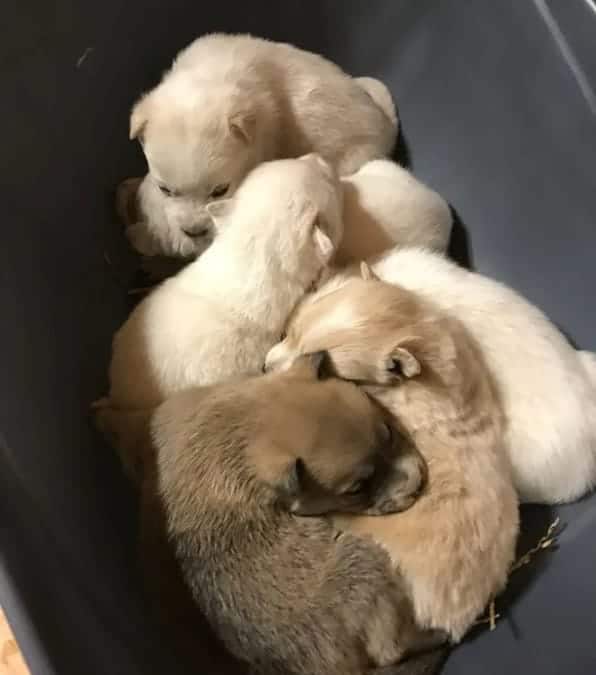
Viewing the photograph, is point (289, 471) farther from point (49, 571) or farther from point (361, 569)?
point (49, 571)

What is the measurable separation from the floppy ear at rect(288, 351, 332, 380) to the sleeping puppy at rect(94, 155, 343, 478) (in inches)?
7.3

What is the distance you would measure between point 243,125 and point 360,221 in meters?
0.32

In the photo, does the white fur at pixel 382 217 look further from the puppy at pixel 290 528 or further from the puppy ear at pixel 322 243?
the puppy at pixel 290 528

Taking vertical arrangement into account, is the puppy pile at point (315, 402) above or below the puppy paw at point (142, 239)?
below

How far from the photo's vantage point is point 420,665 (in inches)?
60.9

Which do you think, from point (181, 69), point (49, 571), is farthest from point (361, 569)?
point (181, 69)

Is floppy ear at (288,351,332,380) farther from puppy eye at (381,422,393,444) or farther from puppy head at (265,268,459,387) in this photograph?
puppy eye at (381,422,393,444)

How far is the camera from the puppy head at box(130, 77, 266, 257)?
1.78 metres

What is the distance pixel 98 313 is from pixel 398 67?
3.16 ft

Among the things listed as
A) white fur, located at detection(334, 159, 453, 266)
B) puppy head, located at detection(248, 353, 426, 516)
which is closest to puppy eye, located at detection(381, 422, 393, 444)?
puppy head, located at detection(248, 353, 426, 516)

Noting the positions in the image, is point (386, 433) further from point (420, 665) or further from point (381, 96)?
point (381, 96)

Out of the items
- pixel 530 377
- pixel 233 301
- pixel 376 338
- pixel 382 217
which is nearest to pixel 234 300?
pixel 233 301

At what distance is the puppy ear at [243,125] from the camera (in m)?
1.79

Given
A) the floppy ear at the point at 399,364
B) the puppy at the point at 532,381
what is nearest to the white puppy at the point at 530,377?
the puppy at the point at 532,381
